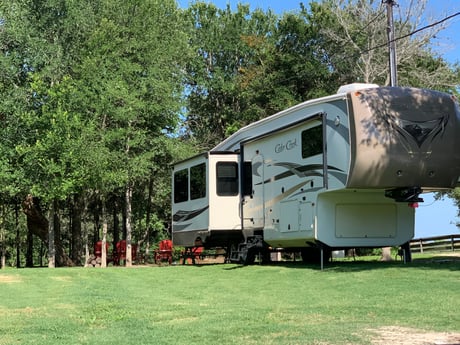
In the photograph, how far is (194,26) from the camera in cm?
3550

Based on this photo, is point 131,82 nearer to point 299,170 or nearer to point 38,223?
point 38,223

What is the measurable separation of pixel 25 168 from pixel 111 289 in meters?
10.7

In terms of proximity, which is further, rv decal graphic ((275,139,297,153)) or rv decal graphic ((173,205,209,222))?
rv decal graphic ((173,205,209,222))

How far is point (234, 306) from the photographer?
340 inches

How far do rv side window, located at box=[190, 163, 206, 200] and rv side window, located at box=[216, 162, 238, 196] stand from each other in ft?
1.86

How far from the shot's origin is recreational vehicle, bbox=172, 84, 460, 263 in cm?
1147

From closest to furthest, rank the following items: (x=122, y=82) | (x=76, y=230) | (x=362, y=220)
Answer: (x=362, y=220)
(x=122, y=82)
(x=76, y=230)

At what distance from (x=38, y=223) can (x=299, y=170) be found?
1645cm

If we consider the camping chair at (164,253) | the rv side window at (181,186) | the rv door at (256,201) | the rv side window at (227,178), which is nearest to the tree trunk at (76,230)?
the camping chair at (164,253)

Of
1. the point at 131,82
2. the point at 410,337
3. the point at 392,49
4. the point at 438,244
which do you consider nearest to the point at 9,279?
the point at 410,337

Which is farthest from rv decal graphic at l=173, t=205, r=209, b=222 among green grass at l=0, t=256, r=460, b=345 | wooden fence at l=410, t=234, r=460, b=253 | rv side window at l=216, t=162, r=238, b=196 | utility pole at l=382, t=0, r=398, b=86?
wooden fence at l=410, t=234, r=460, b=253

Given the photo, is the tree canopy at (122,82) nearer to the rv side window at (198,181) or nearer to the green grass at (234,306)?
the rv side window at (198,181)

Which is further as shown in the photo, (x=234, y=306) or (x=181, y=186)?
(x=181, y=186)

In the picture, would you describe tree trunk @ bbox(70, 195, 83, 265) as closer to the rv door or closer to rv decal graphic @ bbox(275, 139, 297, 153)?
the rv door
